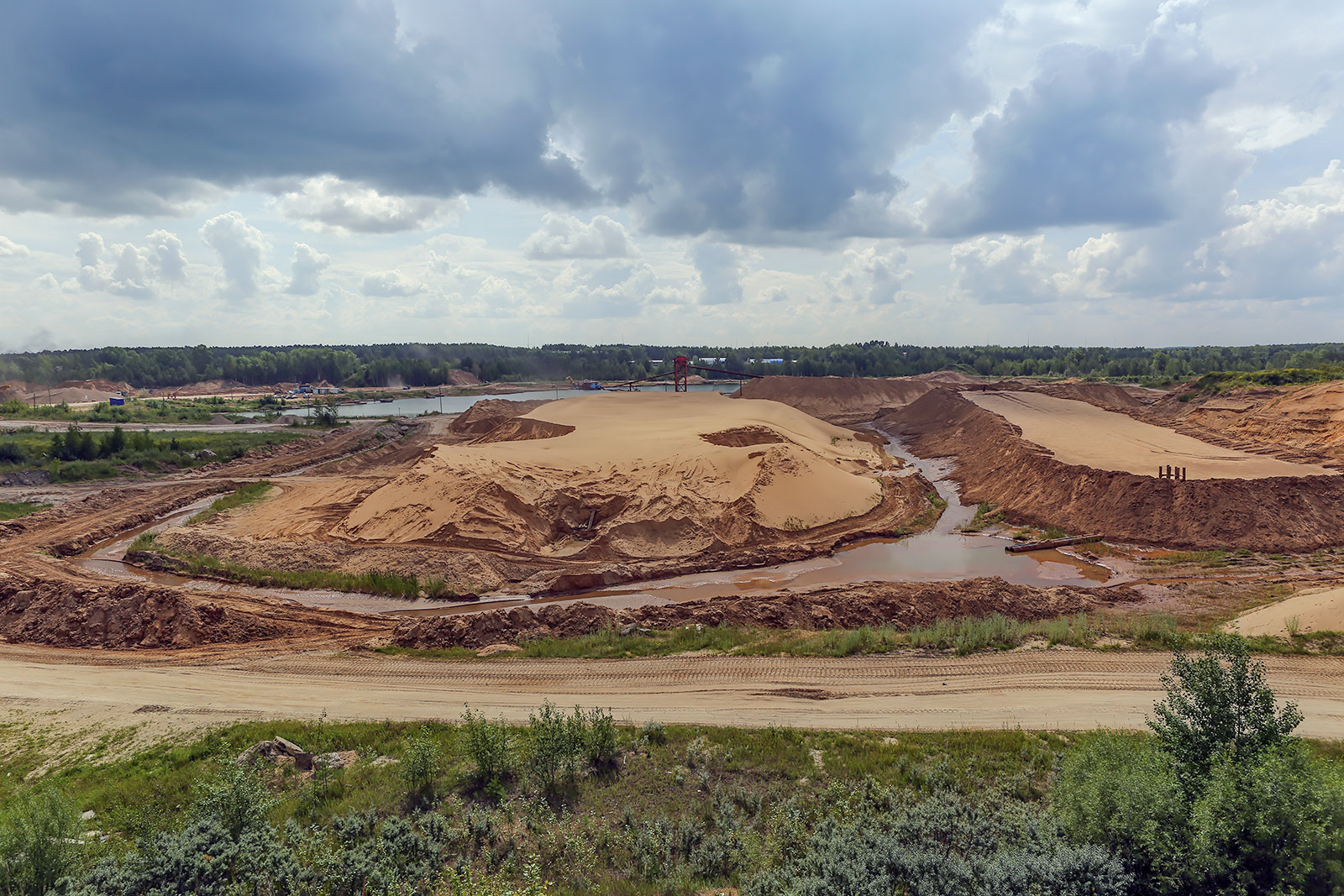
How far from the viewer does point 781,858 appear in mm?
9438

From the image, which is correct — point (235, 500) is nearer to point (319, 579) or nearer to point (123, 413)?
point (319, 579)

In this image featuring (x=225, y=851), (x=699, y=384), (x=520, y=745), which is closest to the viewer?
(x=225, y=851)

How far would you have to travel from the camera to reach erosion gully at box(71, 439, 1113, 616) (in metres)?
24.8

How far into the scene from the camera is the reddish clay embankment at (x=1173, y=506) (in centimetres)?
2898

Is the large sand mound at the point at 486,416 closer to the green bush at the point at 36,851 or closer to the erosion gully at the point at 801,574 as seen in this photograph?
the erosion gully at the point at 801,574

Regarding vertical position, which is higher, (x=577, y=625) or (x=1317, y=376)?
(x=1317, y=376)

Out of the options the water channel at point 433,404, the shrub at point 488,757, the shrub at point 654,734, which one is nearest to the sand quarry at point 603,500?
the shrub at point 654,734

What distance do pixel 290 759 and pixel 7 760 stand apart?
6.00m

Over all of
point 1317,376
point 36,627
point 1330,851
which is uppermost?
point 1317,376

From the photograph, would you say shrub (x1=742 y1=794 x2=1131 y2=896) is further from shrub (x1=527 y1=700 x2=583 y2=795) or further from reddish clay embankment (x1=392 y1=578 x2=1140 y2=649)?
reddish clay embankment (x1=392 y1=578 x2=1140 y2=649)

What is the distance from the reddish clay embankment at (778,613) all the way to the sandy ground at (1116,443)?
17.7 metres

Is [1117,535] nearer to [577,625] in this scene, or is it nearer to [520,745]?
[577,625]

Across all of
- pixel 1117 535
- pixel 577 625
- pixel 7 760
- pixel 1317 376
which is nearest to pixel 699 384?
pixel 1317 376

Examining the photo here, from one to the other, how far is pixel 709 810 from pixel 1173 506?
99.9 ft
